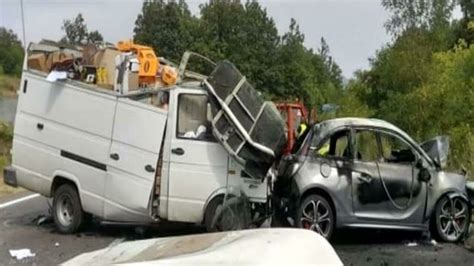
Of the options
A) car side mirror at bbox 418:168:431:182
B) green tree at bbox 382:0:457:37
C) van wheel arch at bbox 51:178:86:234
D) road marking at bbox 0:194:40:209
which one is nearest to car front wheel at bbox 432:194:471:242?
car side mirror at bbox 418:168:431:182

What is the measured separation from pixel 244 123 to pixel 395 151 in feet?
8.60

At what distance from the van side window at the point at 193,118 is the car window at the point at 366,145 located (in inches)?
89.2

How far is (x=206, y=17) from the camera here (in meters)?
73.5

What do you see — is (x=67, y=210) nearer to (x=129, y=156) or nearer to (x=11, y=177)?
(x=11, y=177)

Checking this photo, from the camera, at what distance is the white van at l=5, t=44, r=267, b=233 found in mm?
11164

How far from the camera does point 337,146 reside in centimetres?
1198

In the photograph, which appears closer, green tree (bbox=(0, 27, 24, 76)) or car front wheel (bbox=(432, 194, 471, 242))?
car front wheel (bbox=(432, 194, 471, 242))

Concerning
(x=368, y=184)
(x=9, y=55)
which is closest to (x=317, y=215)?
(x=368, y=184)

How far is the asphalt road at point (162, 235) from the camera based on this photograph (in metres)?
10.7

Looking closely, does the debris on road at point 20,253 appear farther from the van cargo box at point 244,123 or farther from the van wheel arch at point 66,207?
the van cargo box at point 244,123

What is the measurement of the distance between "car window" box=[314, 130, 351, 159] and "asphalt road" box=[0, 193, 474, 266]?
131cm

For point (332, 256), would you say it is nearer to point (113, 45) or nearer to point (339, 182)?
point (339, 182)

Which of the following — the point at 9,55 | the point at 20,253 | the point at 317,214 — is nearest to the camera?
the point at 20,253

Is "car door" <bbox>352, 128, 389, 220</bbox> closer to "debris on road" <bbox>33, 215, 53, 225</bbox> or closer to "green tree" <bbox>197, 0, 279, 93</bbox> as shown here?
"debris on road" <bbox>33, 215, 53, 225</bbox>
